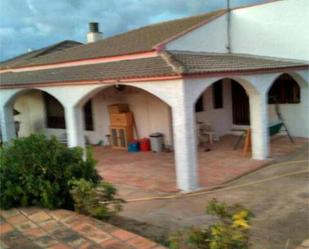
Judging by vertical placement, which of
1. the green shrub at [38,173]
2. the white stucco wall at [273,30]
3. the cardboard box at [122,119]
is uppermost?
the white stucco wall at [273,30]

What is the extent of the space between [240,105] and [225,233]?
13.3 m

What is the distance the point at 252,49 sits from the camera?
50.6 ft

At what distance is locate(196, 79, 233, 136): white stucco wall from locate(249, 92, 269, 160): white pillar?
379 cm

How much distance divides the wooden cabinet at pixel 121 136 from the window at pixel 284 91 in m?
6.07

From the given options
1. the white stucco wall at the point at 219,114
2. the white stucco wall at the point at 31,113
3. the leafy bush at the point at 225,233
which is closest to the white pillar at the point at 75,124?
the white stucco wall at the point at 219,114

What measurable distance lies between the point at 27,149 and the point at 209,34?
33.9ft

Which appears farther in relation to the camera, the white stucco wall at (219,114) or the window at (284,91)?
the white stucco wall at (219,114)

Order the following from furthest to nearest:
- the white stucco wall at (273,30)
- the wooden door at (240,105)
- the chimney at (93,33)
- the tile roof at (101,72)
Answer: the chimney at (93,33), the wooden door at (240,105), the white stucco wall at (273,30), the tile roof at (101,72)

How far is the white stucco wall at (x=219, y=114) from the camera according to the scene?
1577 cm

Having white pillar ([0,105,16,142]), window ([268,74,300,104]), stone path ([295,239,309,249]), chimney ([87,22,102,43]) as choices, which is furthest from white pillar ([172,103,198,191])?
chimney ([87,22,102,43])

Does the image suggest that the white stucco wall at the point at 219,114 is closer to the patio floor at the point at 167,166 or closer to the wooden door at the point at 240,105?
the wooden door at the point at 240,105

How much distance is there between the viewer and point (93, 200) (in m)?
5.14

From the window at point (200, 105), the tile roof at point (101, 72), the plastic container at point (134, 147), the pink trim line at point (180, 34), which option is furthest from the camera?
the window at point (200, 105)

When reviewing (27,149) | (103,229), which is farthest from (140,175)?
(103,229)
